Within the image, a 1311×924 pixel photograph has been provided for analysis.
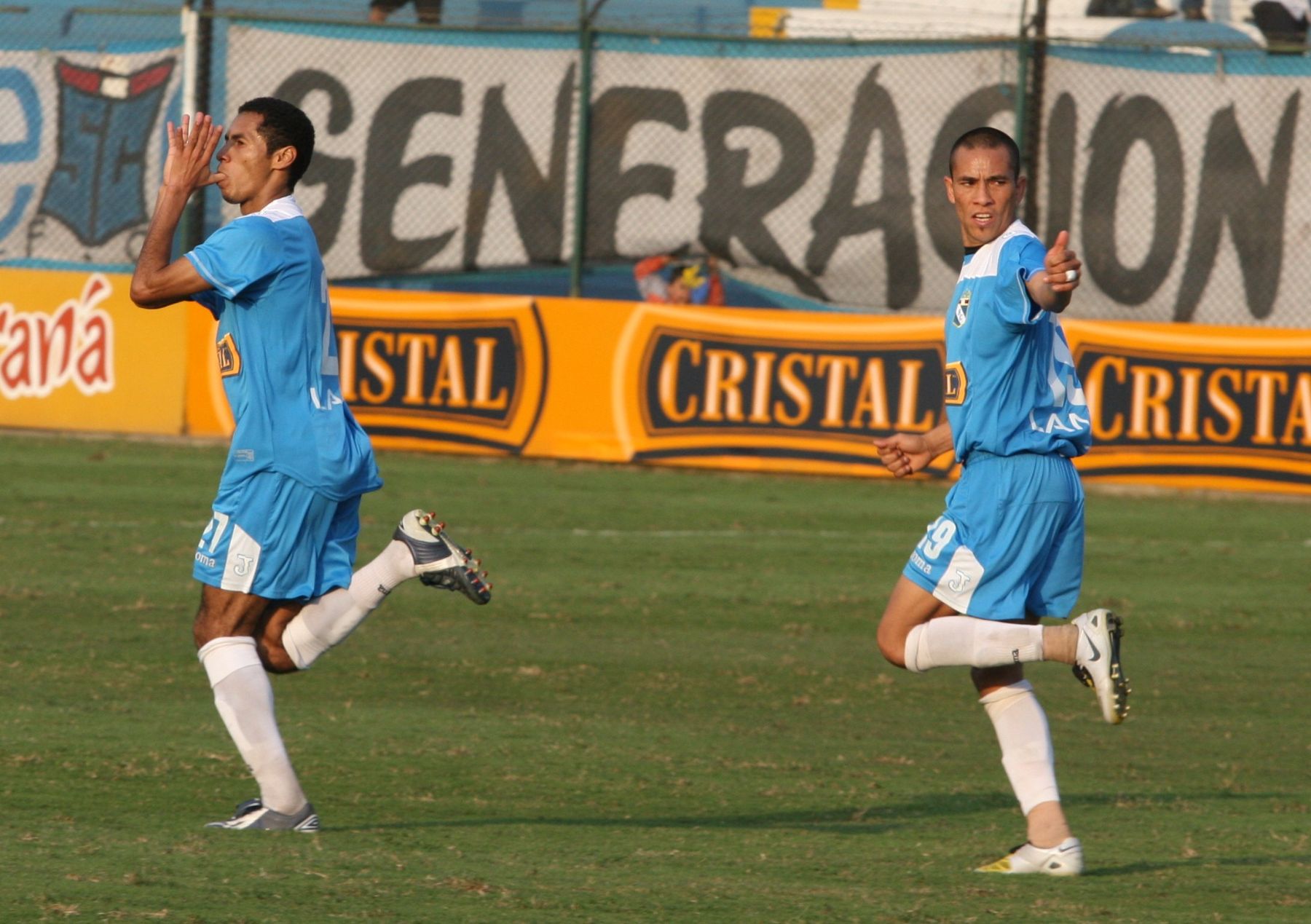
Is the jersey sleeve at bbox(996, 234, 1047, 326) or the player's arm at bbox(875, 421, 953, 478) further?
the player's arm at bbox(875, 421, 953, 478)

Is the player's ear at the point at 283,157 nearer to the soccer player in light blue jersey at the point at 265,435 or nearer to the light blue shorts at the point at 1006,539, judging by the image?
the soccer player in light blue jersey at the point at 265,435

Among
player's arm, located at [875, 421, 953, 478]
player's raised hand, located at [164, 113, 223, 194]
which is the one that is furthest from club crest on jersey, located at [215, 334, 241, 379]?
player's arm, located at [875, 421, 953, 478]

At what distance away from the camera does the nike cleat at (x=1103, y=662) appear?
4984mm

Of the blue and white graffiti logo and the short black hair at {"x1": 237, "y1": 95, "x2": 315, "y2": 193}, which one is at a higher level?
the short black hair at {"x1": 237, "y1": 95, "x2": 315, "y2": 193}

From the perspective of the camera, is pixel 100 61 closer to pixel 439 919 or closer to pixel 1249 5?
pixel 1249 5

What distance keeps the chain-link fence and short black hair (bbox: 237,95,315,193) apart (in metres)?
10.7

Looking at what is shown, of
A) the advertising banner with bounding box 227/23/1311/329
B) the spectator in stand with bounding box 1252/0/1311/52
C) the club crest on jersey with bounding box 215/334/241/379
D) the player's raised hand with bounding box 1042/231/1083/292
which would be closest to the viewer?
the player's raised hand with bounding box 1042/231/1083/292

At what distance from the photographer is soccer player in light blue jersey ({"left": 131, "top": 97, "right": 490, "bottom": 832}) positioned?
17.2 ft

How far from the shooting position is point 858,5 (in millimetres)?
19188

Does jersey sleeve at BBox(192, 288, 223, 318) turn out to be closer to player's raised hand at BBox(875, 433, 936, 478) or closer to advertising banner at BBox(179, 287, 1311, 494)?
player's raised hand at BBox(875, 433, 936, 478)

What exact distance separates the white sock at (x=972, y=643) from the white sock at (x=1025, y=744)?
15 cm

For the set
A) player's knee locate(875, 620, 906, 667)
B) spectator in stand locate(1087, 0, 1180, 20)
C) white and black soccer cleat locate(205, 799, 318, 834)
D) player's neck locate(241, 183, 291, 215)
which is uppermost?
spectator in stand locate(1087, 0, 1180, 20)

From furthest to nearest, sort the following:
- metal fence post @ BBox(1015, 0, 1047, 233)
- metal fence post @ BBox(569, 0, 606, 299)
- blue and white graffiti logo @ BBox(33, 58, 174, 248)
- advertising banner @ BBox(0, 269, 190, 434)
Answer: blue and white graffiti logo @ BBox(33, 58, 174, 248) → metal fence post @ BBox(569, 0, 606, 299) → advertising banner @ BBox(0, 269, 190, 434) → metal fence post @ BBox(1015, 0, 1047, 233)

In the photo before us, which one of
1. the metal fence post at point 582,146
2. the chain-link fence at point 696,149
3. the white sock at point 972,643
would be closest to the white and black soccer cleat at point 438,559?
the white sock at point 972,643
